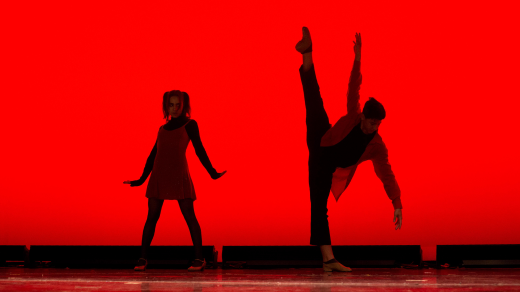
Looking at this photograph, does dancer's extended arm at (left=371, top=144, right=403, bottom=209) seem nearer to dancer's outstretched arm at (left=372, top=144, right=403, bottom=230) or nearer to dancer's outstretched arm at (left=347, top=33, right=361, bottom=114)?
dancer's outstretched arm at (left=372, top=144, right=403, bottom=230)

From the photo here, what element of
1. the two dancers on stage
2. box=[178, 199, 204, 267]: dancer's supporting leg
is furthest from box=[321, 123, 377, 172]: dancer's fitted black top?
box=[178, 199, 204, 267]: dancer's supporting leg

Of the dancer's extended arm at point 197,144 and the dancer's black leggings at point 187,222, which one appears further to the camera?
the dancer's extended arm at point 197,144

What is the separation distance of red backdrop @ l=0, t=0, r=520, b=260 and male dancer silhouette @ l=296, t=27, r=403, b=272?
930 mm

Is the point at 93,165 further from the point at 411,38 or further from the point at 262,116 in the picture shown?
the point at 411,38

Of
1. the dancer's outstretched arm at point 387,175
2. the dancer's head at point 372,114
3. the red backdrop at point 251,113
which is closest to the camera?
the dancer's head at point 372,114

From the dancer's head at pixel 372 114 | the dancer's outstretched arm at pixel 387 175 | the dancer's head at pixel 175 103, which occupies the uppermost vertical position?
the dancer's head at pixel 175 103

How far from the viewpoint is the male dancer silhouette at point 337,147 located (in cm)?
307

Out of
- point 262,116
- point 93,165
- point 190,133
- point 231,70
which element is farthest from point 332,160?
point 93,165

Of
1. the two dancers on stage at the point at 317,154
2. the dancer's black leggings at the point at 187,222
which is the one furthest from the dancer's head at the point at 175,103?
the dancer's black leggings at the point at 187,222

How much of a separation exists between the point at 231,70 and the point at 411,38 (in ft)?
4.34

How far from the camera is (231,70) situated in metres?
4.36

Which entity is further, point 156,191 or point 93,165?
point 93,165

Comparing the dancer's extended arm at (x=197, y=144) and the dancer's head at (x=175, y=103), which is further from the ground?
the dancer's head at (x=175, y=103)

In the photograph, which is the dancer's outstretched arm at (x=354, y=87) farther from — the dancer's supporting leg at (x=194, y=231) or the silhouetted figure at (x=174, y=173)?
the dancer's supporting leg at (x=194, y=231)
